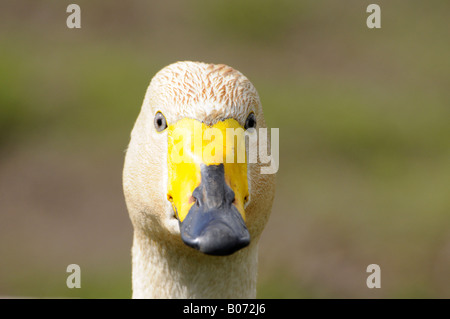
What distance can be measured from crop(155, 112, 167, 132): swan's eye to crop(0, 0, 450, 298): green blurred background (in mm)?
3662

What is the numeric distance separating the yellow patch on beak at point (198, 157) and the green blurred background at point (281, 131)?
3.81 meters

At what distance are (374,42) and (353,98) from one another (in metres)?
1.94

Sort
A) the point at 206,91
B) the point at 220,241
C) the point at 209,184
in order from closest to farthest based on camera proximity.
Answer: the point at 220,241 < the point at 209,184 < the point at 206,91

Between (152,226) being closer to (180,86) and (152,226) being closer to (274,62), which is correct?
(180,86)

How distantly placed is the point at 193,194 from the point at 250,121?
54 cm

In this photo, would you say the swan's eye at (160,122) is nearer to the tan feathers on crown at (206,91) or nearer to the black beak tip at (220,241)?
the tan feathers on crown at (206,91)

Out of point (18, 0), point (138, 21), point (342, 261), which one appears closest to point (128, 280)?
point (342, 261)

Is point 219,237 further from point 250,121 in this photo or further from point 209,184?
point 250,121

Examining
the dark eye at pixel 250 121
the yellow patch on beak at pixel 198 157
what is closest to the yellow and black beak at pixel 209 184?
the yellow patch on beak at pixel 198 157

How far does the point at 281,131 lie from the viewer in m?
9.47

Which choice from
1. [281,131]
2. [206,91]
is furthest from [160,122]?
[281,131]

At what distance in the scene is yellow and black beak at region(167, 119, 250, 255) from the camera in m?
2.52

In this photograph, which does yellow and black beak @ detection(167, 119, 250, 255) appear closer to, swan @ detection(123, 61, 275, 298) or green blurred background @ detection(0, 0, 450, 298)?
swan @ detection(123, 61, 275, 298)

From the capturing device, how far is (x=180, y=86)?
305 centimetres
